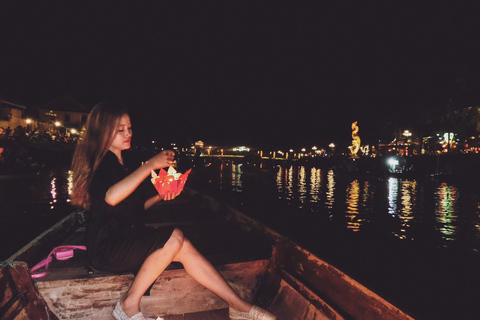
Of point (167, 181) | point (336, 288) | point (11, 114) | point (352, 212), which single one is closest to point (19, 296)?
point (167, 181)

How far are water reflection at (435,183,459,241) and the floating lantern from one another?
7.77m

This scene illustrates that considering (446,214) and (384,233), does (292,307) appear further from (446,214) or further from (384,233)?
(446,214)

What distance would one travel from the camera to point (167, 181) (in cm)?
274

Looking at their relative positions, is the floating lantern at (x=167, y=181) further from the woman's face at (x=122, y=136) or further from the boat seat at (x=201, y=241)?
the boat seat at (x=201, y=241)

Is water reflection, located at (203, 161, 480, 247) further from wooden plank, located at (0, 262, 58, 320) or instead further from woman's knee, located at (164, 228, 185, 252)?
wooden plank, located at (0, 262, 58, 320)

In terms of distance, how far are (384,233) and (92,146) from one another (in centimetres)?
791

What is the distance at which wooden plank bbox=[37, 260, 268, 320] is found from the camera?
9.03 ft

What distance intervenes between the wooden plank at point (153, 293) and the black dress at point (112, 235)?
401mm

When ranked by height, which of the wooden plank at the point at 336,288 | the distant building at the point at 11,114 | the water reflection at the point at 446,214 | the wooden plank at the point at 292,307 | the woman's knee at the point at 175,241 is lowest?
the water reflection at the point at 446,214

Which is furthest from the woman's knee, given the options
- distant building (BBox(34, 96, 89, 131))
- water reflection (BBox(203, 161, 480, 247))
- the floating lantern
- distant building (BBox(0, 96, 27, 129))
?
distant building (BBox(34, 96, 89, 131))

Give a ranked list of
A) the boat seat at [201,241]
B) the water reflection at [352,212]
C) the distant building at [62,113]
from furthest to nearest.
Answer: the distant building at [62,113] → the water reflection at [352,212] → the boat seat at [201,241]

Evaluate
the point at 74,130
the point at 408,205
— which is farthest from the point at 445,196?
the point at 74,130

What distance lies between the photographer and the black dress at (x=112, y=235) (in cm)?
246

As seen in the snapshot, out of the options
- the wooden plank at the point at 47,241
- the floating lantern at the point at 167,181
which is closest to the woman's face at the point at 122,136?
the floating lantern at the point at 167,181
